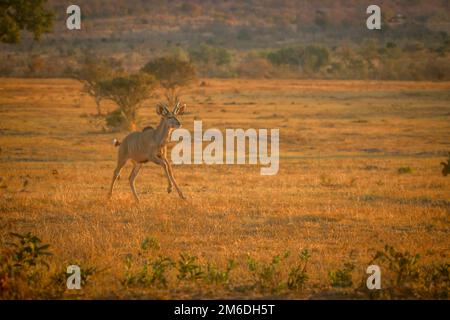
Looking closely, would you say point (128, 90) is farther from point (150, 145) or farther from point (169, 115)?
point (150, 145)

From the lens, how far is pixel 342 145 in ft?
85.3

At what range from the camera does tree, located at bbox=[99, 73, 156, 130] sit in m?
30.8

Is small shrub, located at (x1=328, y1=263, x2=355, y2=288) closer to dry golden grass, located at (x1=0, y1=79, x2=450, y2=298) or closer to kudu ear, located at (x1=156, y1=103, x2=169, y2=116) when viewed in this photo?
dry golden grass, located at (x1=0, y1=79, x2=450, y2=298)

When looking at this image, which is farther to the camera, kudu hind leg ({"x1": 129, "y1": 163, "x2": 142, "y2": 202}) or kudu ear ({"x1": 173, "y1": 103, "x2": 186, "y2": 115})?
kudu ear ({"x1": 173, "y1": 103, "x2": 186, "y2": 115})

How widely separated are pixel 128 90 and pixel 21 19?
12996 mm

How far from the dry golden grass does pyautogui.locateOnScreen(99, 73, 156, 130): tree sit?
1598 millimetres

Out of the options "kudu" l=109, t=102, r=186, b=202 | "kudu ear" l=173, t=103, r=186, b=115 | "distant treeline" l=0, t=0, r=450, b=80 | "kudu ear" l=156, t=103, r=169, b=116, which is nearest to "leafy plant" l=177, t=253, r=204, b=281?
"kudu" l=109, t=102, r=186, b=202

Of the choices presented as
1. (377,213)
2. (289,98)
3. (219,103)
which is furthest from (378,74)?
(377,213)

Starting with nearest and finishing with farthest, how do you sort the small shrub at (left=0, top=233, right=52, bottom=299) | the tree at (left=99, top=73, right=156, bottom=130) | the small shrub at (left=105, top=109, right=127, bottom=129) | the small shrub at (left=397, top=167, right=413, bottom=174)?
the small shrub at (left=0, top=233, right=52, bottom=299)
the small shrub at (left=397, top=167, right=413, bottom=174)
the small shrub at (left=105, top=109, right=127, bottom=129)
the tree at (left=99, top=73, right=156, bottom=130)

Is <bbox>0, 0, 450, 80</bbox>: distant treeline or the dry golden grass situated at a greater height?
<bbox>0, 0, 450, 80</bbox>: distant treeline

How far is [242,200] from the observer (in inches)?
563

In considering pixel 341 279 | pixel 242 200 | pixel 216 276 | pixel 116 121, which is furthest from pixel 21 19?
pixel 116 121

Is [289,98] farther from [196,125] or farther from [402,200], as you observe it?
[402,200]

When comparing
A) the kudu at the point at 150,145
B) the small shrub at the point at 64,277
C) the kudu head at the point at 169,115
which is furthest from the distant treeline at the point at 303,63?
the small shrub at the point at 64,277
